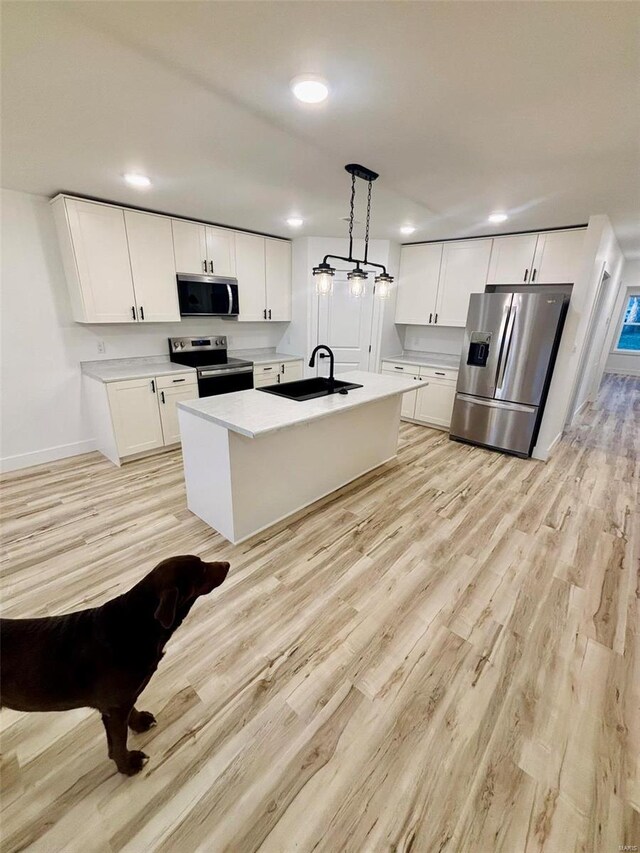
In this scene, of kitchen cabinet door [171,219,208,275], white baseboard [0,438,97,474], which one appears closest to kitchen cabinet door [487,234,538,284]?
kitchen cabinet door [171,219,208,275]

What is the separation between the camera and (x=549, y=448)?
12.7ft

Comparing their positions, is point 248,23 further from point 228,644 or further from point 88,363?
point 88,363

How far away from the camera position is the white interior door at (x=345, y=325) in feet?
15.6

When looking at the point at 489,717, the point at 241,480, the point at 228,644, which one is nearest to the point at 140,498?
the point at 241,480

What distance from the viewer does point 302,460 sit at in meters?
2.66

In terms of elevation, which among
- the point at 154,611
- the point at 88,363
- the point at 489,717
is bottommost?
the point at 489,717

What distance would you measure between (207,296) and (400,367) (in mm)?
2734

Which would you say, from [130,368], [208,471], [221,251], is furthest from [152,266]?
[208,471]

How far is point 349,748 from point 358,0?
99.8 inches

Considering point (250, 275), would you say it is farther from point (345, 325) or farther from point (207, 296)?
point (345, 325)

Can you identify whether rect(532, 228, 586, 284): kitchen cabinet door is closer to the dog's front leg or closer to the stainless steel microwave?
the stainless steel microwave

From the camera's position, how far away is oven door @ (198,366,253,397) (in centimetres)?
389

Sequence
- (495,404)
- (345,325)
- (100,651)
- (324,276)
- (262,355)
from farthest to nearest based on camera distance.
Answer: (262,355)
(345,325)
(495,404)
(324,276)
(100,651)

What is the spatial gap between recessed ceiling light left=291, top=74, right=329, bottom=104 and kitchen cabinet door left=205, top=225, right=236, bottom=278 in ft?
8.90
